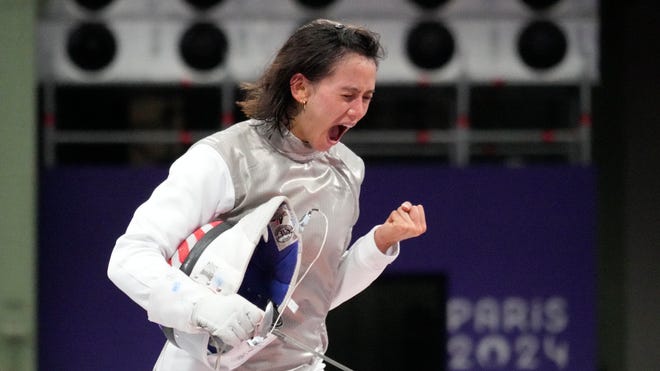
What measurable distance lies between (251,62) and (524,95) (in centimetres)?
115

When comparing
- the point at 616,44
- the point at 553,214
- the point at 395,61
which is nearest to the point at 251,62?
the point at 395,61

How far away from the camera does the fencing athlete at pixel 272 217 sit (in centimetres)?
206

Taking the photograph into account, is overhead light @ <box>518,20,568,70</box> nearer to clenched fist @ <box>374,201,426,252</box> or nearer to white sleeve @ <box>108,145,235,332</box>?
clenched fist @ <box>374,201,426,252</box>

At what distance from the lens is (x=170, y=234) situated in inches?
83.4

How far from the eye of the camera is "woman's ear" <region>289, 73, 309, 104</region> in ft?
7.59

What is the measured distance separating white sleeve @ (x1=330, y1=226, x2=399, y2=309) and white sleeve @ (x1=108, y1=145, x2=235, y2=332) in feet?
1.18

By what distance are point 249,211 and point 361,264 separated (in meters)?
0.33

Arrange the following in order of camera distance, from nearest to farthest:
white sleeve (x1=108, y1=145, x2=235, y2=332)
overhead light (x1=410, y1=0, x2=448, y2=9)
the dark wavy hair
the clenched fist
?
white sleeve (x1=108, y1=145, x2=235, y2=332)
the dark wavy hair
the clenched fist
overhead light (x1=410, y1=0, x2=448, y2=9)

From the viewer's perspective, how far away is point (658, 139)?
18.3 feet

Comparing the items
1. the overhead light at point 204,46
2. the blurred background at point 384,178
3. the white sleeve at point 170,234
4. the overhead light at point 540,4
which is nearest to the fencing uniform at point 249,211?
the white sleeve at point 170,234

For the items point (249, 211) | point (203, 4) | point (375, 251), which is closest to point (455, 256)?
point (203, 4)

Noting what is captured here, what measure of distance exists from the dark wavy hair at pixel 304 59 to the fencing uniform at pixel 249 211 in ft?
0.13

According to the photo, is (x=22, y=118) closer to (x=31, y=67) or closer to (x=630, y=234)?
(x=31, y=67)

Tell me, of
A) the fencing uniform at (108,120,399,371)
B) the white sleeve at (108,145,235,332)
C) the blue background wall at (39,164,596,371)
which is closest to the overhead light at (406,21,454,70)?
the blue background wall at (39,164,596,371)
